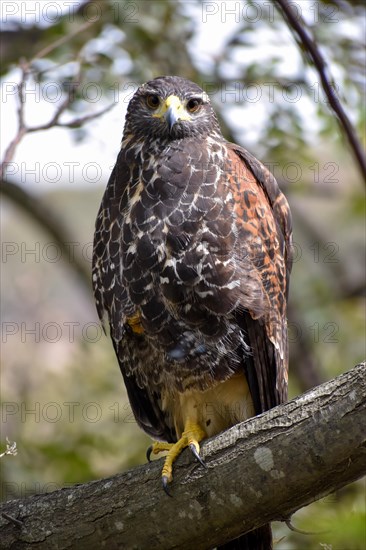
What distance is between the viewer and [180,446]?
389cm

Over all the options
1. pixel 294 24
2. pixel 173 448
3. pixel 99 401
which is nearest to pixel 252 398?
pixel 173 448

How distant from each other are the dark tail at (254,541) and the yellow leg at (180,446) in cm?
48

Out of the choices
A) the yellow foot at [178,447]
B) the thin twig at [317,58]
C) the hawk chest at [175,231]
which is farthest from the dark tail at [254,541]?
the thin twig at [317,58]

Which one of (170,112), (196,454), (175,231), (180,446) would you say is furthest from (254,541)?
(170,112)

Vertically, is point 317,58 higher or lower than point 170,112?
higher

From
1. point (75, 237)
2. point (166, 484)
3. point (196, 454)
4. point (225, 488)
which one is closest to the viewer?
point (225, 488)

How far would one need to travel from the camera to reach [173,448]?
388cm

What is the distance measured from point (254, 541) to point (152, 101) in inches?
86.8

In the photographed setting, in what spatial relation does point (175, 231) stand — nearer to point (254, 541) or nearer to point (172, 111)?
point (172, 111)

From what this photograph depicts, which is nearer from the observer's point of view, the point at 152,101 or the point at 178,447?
the point at 178,447

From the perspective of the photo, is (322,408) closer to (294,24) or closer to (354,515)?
(354,515)

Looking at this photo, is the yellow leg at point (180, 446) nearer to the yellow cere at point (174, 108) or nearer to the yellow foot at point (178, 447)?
the yellow foot at point (178, 447)

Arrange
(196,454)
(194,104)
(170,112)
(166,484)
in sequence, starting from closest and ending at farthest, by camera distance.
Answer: (166,484), (196,454), (170,112), (194,104)

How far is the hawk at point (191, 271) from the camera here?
3998mm
